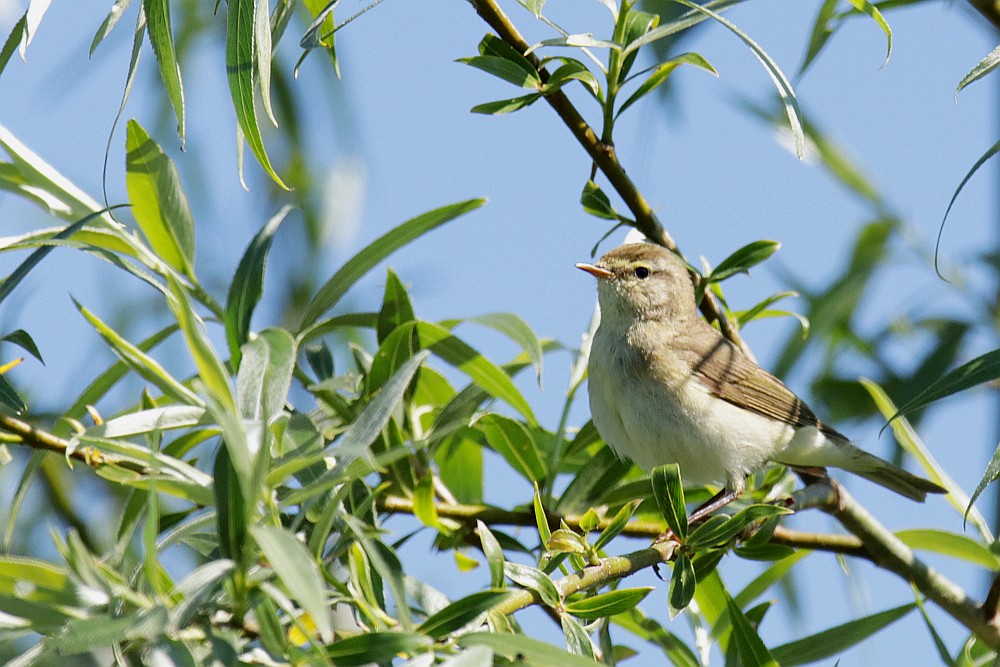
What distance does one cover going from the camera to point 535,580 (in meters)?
1.74

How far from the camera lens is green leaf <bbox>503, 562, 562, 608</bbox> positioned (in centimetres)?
171

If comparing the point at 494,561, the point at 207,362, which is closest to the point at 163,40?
the point at 207,362

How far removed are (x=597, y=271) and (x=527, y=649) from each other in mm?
2501

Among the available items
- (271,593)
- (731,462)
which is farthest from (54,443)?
(731,462)

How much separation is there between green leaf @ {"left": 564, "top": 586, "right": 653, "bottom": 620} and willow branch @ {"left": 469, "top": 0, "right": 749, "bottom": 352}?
3.00 ft

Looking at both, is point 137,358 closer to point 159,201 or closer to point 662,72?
point 159,201

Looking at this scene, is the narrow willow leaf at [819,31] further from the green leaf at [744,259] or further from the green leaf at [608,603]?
the green leaf at [608,603]

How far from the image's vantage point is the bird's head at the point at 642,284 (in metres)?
3.87

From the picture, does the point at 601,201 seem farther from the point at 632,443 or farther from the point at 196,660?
the point at 196,660

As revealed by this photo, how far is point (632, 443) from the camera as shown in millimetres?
2982

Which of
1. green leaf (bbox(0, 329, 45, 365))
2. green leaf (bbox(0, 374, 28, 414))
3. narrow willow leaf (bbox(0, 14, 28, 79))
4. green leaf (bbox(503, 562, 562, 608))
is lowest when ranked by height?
green leaf (bbox(503, 562, 562, 608))

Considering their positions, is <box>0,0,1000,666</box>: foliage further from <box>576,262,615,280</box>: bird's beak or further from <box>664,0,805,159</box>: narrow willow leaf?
<box>576,262,615,280</box>: bird's beak

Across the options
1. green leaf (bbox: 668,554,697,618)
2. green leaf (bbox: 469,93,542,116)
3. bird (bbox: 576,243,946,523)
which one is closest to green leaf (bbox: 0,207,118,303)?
green leaf (bbox: 469,93,542,116)

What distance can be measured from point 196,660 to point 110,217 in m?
1.24
